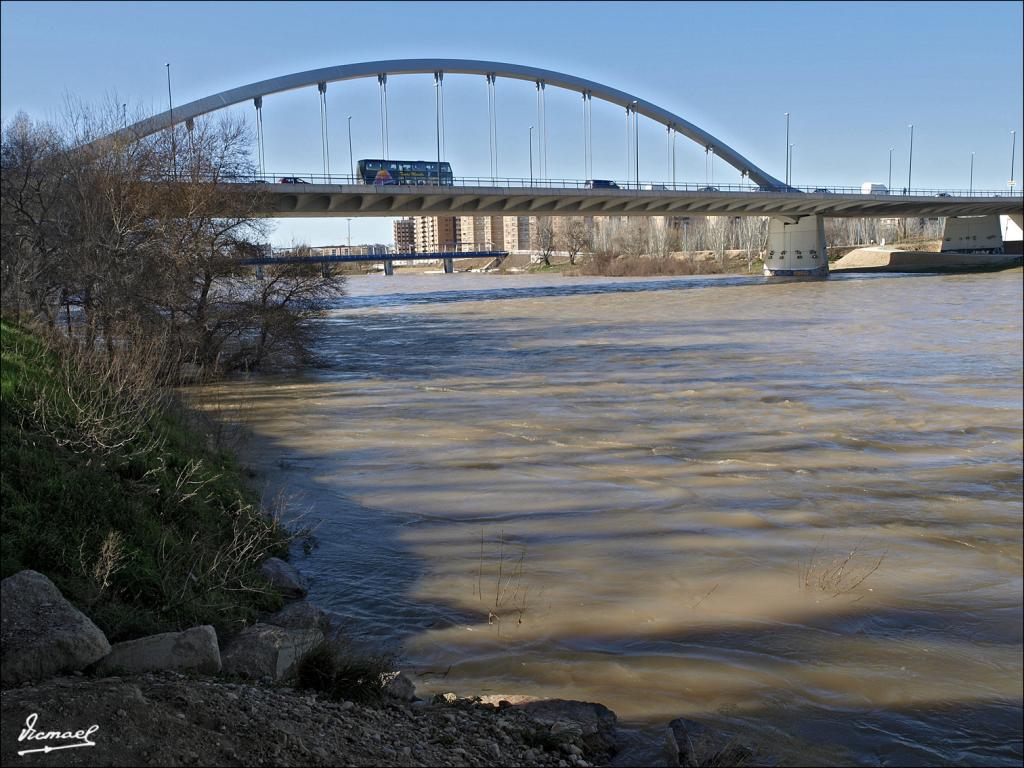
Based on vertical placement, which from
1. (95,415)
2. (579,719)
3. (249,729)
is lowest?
(579,719)

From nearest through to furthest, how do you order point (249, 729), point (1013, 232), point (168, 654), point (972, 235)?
point (249, 729)
point (168, 654)
point (972, 235)
point (1013, 232)

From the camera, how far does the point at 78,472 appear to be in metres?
7.29

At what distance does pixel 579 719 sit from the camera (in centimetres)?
521

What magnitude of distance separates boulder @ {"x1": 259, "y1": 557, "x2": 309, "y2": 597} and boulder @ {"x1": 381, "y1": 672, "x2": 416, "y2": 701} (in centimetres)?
230

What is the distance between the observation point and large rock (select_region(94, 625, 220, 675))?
15.6 feet

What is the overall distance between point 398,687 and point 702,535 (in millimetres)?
4629

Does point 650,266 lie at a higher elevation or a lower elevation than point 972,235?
lower

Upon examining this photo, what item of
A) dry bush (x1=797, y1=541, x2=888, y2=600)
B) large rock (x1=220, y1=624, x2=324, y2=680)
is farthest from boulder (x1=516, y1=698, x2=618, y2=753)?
dry bush (x1=797, y1=541, x2=888, y2=600)

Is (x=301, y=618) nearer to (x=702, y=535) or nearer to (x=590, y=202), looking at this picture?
(x=702, y=535)

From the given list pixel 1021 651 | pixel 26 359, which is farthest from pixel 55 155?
pixel 1021 651

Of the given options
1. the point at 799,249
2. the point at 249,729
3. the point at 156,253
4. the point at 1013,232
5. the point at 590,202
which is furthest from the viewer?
the point at 1013,232

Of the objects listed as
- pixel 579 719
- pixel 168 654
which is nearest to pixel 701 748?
pixel 579 719

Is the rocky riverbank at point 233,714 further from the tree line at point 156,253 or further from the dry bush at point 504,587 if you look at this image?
the tree line at point 156,253

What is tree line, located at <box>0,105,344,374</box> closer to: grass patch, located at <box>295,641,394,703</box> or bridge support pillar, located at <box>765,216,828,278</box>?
grass patch, located at <box>295,641,394,703</box>
